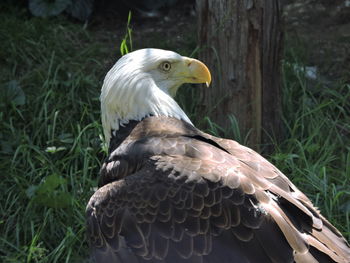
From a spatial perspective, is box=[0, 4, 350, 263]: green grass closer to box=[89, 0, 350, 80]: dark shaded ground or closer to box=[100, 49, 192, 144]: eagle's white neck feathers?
box=[89, 0, 350, 80]: dark shaded ground

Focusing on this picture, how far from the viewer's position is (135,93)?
495 cm

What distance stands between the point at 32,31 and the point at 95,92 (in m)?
1.11

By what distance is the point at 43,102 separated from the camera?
6.65 m

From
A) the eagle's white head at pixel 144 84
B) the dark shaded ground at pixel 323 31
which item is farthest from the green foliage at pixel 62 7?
the eagle's white head at pixel 144 84

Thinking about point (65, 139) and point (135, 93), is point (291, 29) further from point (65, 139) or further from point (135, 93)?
point (135, 93)

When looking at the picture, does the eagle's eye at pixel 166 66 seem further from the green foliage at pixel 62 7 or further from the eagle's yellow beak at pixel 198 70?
the green foliage at pixel 62 7

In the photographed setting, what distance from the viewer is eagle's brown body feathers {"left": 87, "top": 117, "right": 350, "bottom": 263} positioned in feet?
13.6

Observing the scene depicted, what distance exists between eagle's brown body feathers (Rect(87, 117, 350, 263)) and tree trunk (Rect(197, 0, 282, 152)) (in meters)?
1.54

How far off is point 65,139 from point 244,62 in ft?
4.97

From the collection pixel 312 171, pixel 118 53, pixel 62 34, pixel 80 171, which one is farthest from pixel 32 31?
pixel 312 171

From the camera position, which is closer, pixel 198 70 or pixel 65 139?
pixel 198 70

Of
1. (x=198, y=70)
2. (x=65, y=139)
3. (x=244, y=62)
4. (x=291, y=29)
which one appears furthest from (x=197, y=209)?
(x=291, y=29)

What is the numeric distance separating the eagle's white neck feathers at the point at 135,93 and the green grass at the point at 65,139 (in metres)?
1.01

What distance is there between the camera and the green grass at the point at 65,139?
225 inches
